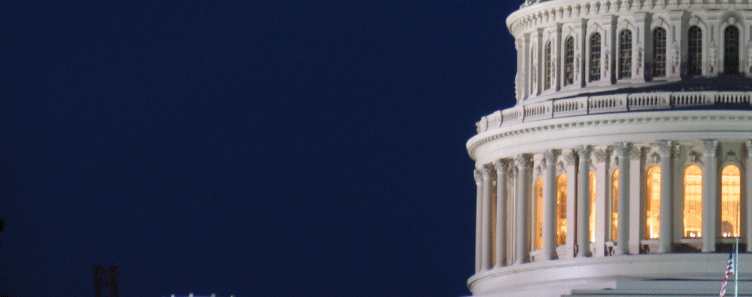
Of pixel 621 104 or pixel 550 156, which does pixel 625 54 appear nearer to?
pixel 621 104

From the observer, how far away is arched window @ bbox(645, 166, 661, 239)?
109438mm

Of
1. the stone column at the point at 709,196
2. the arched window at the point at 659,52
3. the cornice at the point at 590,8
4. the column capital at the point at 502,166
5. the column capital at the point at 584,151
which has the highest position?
the cornice at the point at 590,8

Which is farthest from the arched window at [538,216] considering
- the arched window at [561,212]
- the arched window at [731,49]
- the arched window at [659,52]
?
the arched window at [731,49]

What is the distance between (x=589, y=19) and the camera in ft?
368

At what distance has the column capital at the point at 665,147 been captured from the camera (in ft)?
355

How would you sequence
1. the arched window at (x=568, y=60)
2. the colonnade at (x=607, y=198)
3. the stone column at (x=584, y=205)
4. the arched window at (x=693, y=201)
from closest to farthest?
the colonnade at (x=607, y=198)
the arched window at (x=693, y=201)
the stone column at (x=584, y=205)
the arched window at (x=568, y=60)

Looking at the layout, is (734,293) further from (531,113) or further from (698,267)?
(531,113)

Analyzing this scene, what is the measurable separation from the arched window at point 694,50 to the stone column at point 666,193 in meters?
4.03

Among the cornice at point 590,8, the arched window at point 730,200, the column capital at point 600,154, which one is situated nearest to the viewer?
the arched window at point 730,200

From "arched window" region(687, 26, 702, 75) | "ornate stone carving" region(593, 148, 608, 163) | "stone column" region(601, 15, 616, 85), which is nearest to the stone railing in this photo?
"ornate stone carving" region(593, 148, 608, 163)

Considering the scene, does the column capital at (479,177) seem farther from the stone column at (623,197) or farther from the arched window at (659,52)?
the arched window at (659,52)

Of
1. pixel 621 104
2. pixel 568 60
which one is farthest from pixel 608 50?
pixel 621 104

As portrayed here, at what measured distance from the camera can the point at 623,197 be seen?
109 metres

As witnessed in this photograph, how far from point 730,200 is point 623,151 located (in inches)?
179
